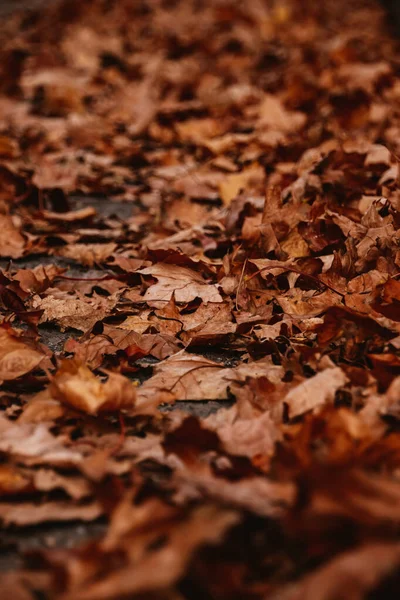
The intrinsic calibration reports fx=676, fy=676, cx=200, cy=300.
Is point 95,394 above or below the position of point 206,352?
above

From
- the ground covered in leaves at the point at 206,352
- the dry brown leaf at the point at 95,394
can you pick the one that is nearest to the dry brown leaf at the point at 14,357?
the ground covered in leaves at the point at 206,352

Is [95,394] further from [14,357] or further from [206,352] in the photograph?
[206,352]

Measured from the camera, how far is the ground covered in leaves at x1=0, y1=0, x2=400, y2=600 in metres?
1.03

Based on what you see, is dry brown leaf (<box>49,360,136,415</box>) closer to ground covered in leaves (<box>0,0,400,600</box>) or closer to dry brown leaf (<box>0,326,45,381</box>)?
ground covered in leaves (<box>0,0,400,600</box>)

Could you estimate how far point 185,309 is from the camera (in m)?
2.04

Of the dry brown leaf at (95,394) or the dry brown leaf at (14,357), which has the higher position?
the dry brown leaf at (95,394)

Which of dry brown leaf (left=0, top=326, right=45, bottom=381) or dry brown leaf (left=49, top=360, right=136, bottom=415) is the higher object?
dry brown leaf (left=49, top=360, right=136, bottom=415)

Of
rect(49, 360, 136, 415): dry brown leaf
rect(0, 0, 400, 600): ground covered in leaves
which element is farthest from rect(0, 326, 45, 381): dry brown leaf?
rect(49, 360, 136, 415): dry brown leaf

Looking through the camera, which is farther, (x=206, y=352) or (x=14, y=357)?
(x=206, y=352)

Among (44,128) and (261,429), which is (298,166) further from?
(44,128)

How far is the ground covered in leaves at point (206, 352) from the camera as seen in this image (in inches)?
40.4

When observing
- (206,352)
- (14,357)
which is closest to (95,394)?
(14,357)

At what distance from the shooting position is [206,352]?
6.17 ft

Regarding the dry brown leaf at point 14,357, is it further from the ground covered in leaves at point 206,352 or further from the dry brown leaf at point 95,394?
the dry brown leaf at point 95,394
